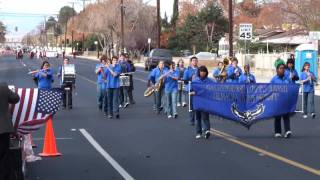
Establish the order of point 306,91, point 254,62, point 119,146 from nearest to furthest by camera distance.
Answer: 1. point 119,146
2. point 306,91
3. point 254,62

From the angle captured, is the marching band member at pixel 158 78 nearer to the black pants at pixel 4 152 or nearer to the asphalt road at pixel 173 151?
the asphalt road at pixel 173 151

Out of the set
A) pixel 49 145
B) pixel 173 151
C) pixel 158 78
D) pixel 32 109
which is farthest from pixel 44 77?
pixel 32 109

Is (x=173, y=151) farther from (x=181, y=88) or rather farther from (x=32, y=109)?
(x=181, y=88)

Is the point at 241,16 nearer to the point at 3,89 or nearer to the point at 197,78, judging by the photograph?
the point at 197,78

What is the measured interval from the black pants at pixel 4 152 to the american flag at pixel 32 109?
0.84 metres

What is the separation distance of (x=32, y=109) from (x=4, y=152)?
129cm

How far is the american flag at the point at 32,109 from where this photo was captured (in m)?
9.36

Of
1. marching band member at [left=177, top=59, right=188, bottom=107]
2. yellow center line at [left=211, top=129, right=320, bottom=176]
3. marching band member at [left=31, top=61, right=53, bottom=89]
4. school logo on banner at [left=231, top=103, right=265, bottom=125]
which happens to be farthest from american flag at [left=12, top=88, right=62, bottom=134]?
marching band member at [left=177, top=59, right=188, bottom=107]

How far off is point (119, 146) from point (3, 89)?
5.01 metres

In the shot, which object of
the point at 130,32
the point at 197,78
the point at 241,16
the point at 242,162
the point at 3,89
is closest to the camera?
the point at 3,89

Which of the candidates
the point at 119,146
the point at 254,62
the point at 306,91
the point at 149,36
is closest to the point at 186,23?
the point at 149,36

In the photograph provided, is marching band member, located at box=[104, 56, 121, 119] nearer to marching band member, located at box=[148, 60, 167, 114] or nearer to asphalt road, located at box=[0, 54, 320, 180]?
asphalt road, located at box=[0, 54, 320, 180]

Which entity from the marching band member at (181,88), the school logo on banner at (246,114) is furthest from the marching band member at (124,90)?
the school logo on banner at (246,114)

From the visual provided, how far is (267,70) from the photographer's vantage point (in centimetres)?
4428
